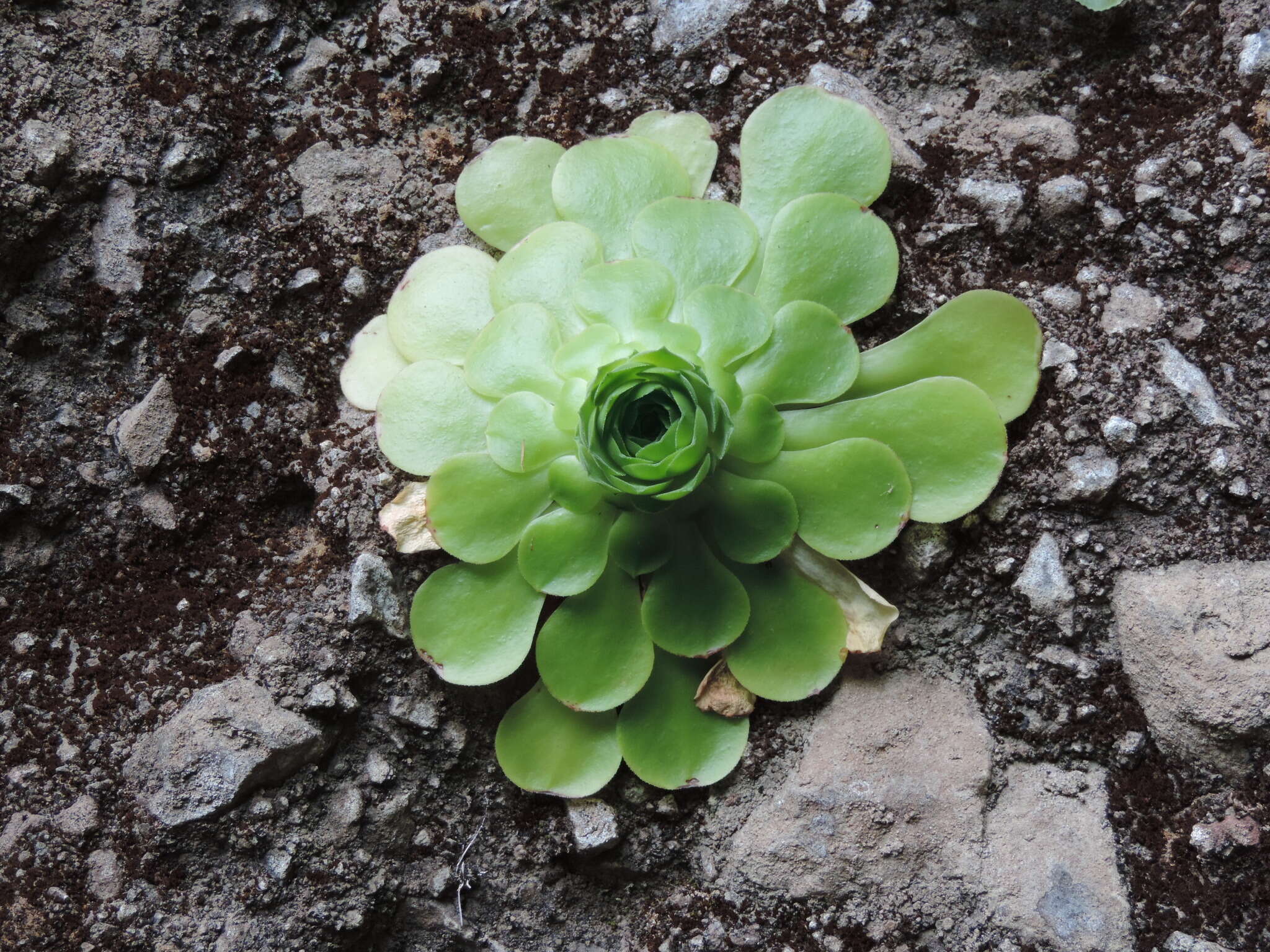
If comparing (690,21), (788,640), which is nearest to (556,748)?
(788,640)

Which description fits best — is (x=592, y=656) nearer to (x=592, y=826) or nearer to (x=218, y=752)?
(x=592, y=826)

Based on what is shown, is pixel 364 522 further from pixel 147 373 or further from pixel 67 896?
pixel 67 896

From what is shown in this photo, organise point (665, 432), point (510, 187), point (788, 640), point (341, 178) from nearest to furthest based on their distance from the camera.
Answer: point (665, 432) < point (788, 640) < point (510, 187) < point (341, 178)

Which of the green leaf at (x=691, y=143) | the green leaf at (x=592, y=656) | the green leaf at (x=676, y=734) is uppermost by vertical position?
the green leaf at (x=691, y=143)

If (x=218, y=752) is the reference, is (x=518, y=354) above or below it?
above

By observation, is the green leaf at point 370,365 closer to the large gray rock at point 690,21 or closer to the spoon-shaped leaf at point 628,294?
the spoon-shaped leaf at point 628,294

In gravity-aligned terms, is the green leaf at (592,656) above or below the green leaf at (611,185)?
below

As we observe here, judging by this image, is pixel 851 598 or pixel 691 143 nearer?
pixel 851 598

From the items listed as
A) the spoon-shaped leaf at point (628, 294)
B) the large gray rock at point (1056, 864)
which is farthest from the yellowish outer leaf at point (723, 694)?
the spoon-shaped leaf at point (628, 294)
